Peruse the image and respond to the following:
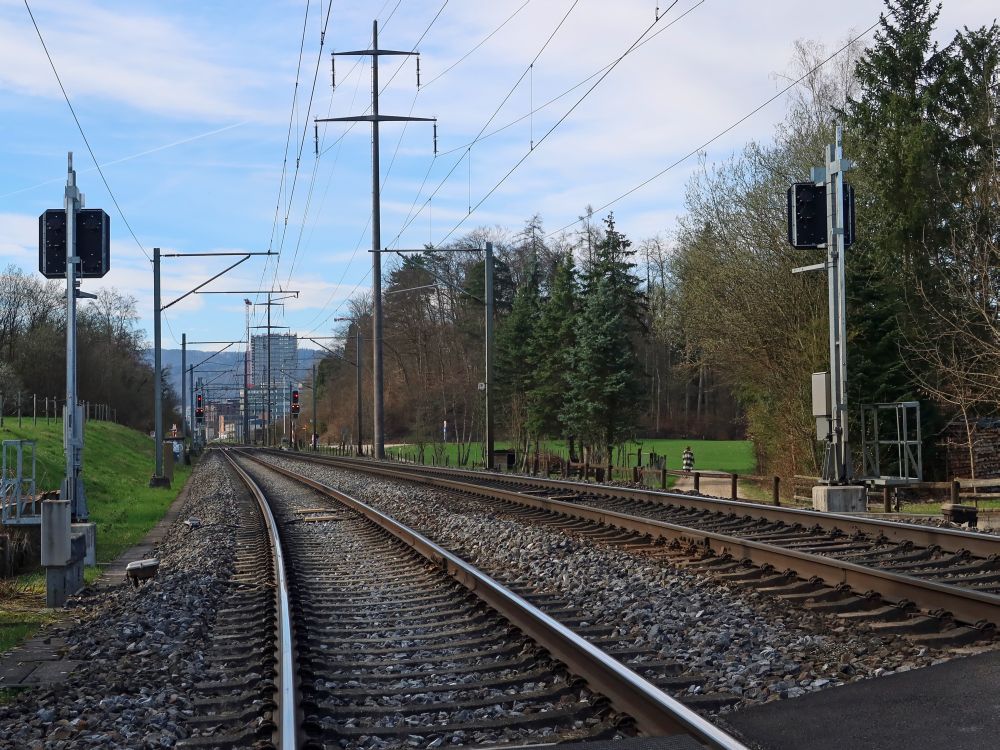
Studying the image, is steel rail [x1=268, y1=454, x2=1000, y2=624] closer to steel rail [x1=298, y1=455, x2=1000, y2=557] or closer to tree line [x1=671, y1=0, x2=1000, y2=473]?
steel rail [x1=298, y1=455, x2=1000, y2=557]

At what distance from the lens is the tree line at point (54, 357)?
68750 millimetres

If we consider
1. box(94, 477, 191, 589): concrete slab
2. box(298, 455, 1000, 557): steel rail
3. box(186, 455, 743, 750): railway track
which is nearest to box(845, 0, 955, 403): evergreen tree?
box(298, 455, 1000, 557): steel rail

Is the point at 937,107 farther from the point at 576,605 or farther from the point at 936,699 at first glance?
the point at 936,699

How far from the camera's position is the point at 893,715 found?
5.44 m

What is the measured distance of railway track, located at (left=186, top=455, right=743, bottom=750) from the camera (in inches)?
213

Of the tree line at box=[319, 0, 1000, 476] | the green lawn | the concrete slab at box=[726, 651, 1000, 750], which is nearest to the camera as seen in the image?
the concrete slab at box=[726, 651, 1000, 750]

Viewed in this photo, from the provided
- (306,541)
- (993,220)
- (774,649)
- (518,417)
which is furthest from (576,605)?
(518,417)

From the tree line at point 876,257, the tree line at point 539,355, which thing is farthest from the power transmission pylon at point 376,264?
the tree line at point 876,257

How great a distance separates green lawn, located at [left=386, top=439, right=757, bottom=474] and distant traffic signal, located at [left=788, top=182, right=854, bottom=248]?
1267 inches

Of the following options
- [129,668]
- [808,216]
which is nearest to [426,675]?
[129,668]

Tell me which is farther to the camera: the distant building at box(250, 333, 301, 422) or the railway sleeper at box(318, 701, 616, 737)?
the distant building at box(250, 333, 301, 422)

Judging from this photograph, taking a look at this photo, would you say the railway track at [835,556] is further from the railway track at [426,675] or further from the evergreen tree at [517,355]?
the evergreen tree at [517,355]

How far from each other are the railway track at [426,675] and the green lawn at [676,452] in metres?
38.6

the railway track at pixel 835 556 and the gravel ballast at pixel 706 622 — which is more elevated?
the railway track at pixel 835 556
